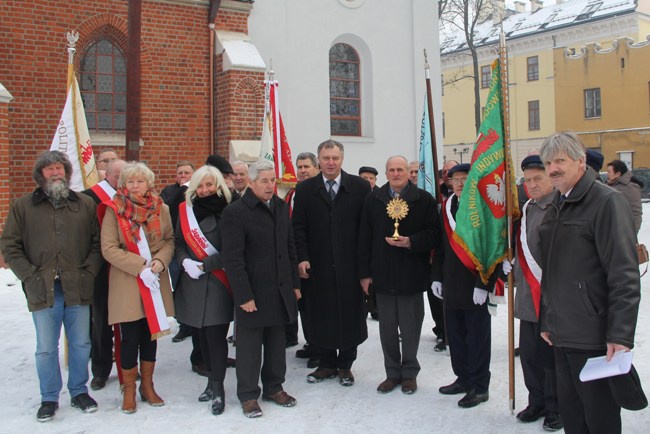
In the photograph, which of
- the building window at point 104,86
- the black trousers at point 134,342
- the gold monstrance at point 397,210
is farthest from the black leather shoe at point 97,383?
the building window at point 104,86

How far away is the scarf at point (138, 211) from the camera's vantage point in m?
4.88

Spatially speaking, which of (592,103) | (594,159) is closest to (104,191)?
(594,159)

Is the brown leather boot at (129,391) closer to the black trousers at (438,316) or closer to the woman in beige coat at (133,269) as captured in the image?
the woman in beige coat at (133,269)

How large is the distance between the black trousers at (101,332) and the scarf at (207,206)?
103cm

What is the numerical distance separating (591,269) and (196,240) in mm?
2976

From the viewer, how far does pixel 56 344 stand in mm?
4887

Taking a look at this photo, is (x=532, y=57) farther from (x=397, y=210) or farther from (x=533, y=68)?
(x=397, y=210)

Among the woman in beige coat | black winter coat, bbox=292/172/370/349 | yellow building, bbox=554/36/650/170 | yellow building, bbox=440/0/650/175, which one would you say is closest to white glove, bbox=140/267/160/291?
the woman in beige coat

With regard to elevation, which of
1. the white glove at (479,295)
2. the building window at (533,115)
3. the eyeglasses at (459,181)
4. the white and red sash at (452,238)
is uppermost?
the building window at (533,115)

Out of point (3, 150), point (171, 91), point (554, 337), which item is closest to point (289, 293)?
point (554, 337)

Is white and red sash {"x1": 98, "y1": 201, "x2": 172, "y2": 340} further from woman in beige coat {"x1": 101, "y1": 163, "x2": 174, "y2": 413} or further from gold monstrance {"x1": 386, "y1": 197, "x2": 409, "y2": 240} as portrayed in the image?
gold monstrance {"x1": 386, "y1": 197, "x2": 409, "y2": 240}

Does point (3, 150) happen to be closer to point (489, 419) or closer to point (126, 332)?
point (126, 332)

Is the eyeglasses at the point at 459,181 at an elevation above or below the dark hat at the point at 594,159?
below

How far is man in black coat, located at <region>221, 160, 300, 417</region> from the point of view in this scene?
479 cm
